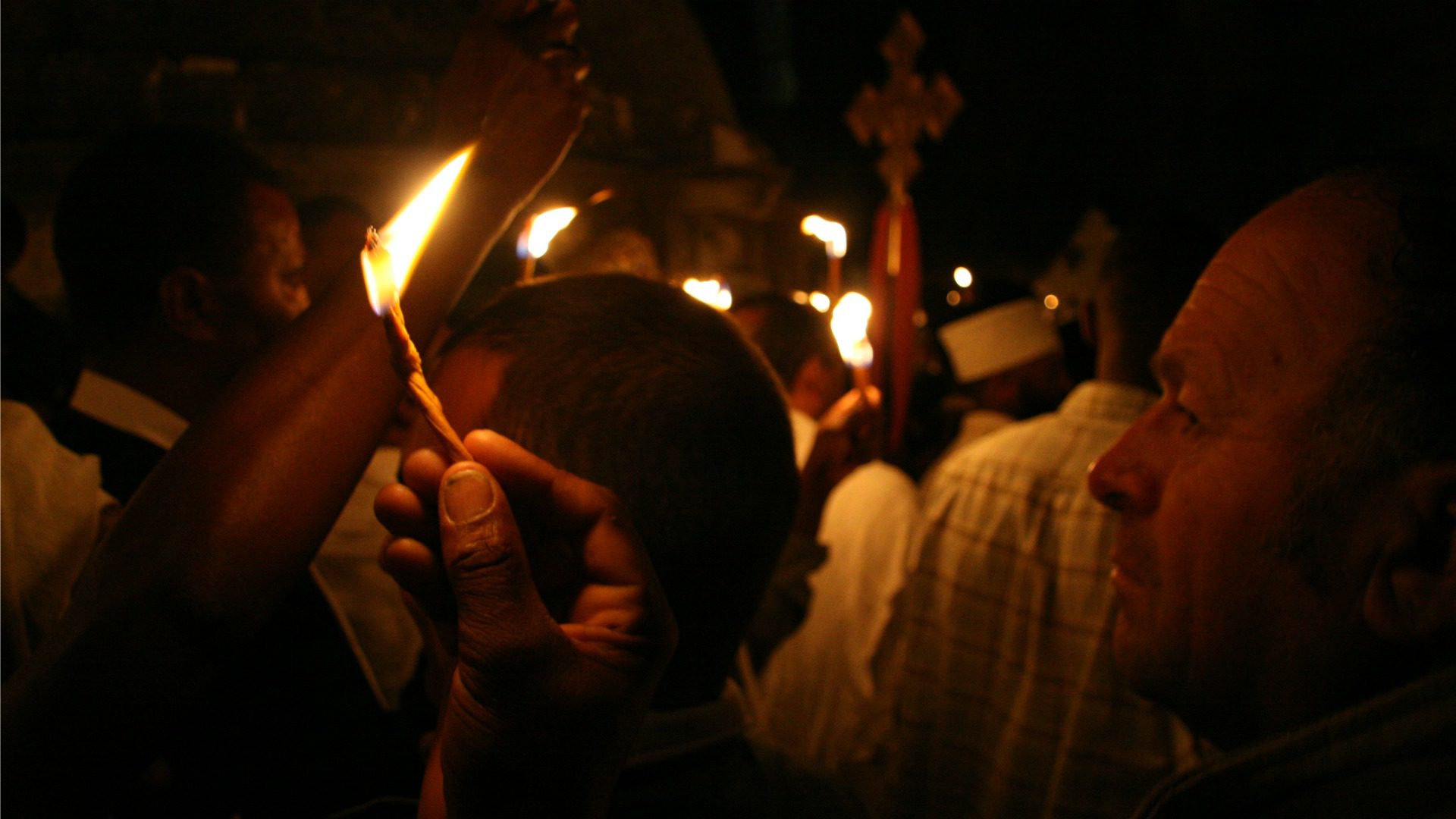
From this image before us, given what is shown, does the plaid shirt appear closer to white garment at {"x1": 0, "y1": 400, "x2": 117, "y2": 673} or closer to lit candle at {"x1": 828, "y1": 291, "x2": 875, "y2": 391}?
lit candle at {"x1": 828, "y1": 291, "x2": 875, "y2": 391}

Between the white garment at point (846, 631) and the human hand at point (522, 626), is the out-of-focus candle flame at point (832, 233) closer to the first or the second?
the white garment at point (846, 631)

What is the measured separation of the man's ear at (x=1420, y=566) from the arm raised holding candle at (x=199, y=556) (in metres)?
1.24

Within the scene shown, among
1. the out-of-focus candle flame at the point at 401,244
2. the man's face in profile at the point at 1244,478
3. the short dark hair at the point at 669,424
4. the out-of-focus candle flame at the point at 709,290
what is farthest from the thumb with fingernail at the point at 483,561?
the out-of-focus candle flame at the point at 709,290

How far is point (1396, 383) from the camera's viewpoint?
1.05 meters

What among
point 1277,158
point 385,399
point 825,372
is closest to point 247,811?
point 385,399

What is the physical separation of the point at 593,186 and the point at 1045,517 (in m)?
2.28

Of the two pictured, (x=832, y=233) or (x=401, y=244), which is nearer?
(x=401, y=244)

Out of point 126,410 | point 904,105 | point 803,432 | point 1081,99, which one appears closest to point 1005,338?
point 904,105

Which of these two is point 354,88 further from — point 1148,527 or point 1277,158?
point 1277,158

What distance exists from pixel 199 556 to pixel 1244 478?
1.29 meters

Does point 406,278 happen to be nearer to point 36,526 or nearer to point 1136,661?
point 36,526

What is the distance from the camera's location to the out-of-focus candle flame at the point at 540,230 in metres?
1.78

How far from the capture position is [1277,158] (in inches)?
221

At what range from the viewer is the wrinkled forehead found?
3.60ft
